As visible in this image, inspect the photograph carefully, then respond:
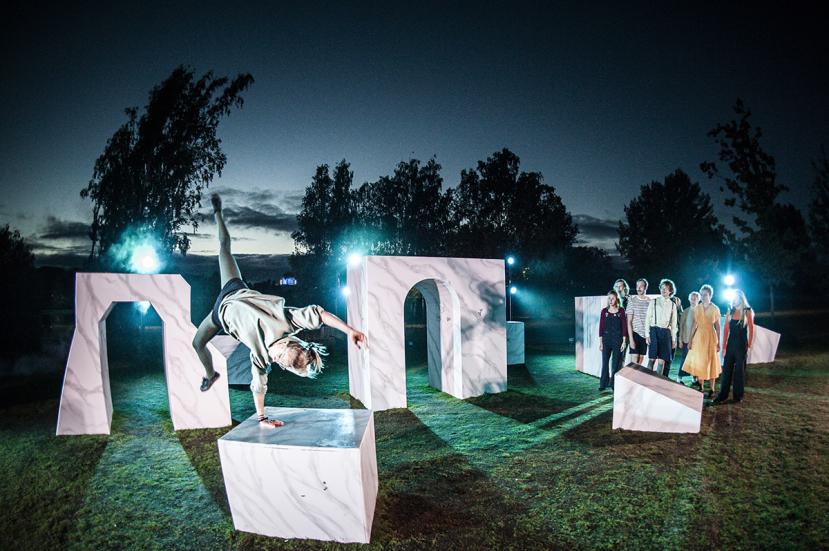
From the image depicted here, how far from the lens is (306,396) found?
9594mm

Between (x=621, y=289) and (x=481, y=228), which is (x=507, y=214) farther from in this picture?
(x=621, y=289)

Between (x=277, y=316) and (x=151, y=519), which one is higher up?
(x=277, y=316)

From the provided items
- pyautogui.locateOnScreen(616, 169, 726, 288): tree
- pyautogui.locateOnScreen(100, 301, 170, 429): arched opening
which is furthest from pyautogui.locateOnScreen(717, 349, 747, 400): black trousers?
pyautogui.locateOnScreen(616, 169, 726, 288): tree

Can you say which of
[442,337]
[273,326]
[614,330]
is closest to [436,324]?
[442,337]

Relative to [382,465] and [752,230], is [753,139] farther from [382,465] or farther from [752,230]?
[382,465]

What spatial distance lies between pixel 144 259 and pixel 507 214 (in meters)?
21.5

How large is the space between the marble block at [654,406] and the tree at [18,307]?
71.3 ft

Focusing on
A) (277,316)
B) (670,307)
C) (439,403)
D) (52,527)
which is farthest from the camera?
(439,403)

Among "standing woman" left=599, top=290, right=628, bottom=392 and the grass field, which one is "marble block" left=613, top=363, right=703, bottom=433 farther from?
"standing woman" left=599, top=290, right=628, bottom=392

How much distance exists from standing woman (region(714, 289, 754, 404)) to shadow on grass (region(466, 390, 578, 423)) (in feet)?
8.32

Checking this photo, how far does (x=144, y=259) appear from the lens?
17.0 meters

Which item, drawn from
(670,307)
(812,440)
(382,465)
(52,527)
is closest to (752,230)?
(670,307)

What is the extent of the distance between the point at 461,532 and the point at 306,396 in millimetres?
6478

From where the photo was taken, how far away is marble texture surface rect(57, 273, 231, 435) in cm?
693
